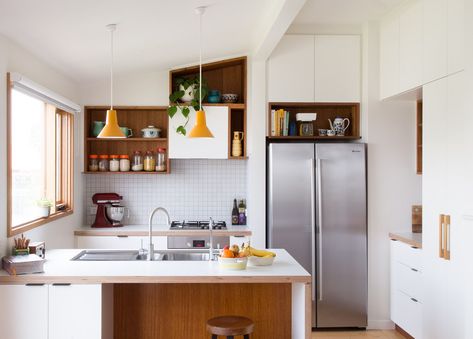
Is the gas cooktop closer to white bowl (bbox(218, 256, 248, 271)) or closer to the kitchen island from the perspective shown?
the kitchen island

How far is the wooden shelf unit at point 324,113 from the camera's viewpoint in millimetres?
5117

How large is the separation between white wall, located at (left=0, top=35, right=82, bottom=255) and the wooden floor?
242 cm

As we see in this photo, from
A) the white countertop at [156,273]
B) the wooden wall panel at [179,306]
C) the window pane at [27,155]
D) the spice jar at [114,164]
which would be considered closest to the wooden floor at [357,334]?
the wooden wall panel at [179,306]

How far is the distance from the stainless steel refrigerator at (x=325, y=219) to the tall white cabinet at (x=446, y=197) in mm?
900

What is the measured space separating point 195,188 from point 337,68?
1.93 metres

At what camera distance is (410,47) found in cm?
434

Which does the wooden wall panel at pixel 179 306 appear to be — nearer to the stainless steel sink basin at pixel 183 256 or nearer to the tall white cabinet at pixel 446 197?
the stainless steel sink basin at pixel 183 256

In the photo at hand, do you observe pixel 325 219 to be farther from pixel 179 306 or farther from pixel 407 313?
pixel 179 306

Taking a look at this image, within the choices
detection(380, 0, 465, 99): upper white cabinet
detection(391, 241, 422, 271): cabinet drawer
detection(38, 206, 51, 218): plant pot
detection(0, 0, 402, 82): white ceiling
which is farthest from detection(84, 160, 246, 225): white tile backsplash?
detection(380, 0, 465, 99): upper white cabinet

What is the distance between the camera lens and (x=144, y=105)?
5496mm

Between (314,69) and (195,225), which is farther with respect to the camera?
(195,225)

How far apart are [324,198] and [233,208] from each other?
1.11m

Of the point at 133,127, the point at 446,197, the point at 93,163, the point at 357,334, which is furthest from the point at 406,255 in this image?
the point at 93,163

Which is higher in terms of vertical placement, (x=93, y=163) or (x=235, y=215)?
(x=93, y=163)
